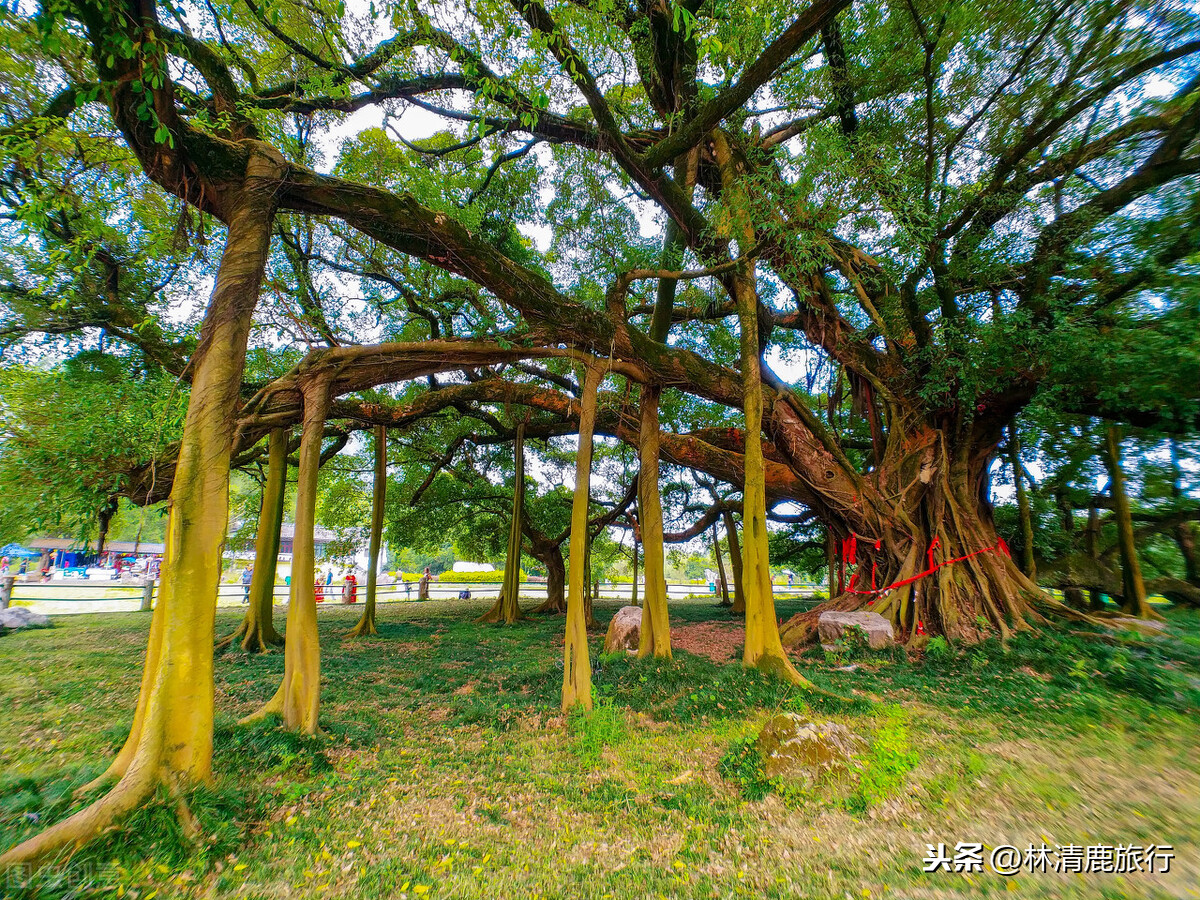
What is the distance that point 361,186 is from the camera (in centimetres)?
435

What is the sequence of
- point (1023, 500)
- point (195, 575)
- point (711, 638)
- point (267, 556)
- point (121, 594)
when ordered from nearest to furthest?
point (195, 575), point (267, 556), point (1023, 500), point (711, 638), point (121, 594)

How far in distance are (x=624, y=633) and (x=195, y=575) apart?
20.6 feet

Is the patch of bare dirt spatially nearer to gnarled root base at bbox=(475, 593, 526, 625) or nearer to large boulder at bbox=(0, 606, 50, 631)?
gnarled root base at bbox=(475, 593, 526, 625)

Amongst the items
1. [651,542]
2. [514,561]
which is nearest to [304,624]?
[651,542]

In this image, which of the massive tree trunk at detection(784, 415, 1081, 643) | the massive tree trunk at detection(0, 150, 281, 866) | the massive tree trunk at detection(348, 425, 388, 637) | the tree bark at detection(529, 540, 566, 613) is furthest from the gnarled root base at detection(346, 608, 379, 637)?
the massive tree trunk at detection(784, 415, 1081, 643)

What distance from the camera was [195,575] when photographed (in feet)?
10.1

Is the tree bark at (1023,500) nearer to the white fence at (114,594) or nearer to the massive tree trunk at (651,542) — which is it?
the massive tree trunk at (651,542)

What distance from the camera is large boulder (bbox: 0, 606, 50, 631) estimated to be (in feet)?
31.1

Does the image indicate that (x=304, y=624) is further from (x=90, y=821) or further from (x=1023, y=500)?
(x=1023, y=500)

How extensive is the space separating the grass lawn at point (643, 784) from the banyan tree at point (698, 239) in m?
0.51

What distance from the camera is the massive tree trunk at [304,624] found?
416 cm

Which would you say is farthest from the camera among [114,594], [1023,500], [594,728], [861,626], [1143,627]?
[114,594]

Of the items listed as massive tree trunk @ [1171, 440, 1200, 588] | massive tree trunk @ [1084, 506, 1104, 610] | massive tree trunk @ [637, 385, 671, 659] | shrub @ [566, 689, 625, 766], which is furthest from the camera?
massive tree trunk @ [1084, 506, 1104, 610]

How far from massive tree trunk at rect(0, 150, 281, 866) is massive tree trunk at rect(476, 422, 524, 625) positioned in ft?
23.7
